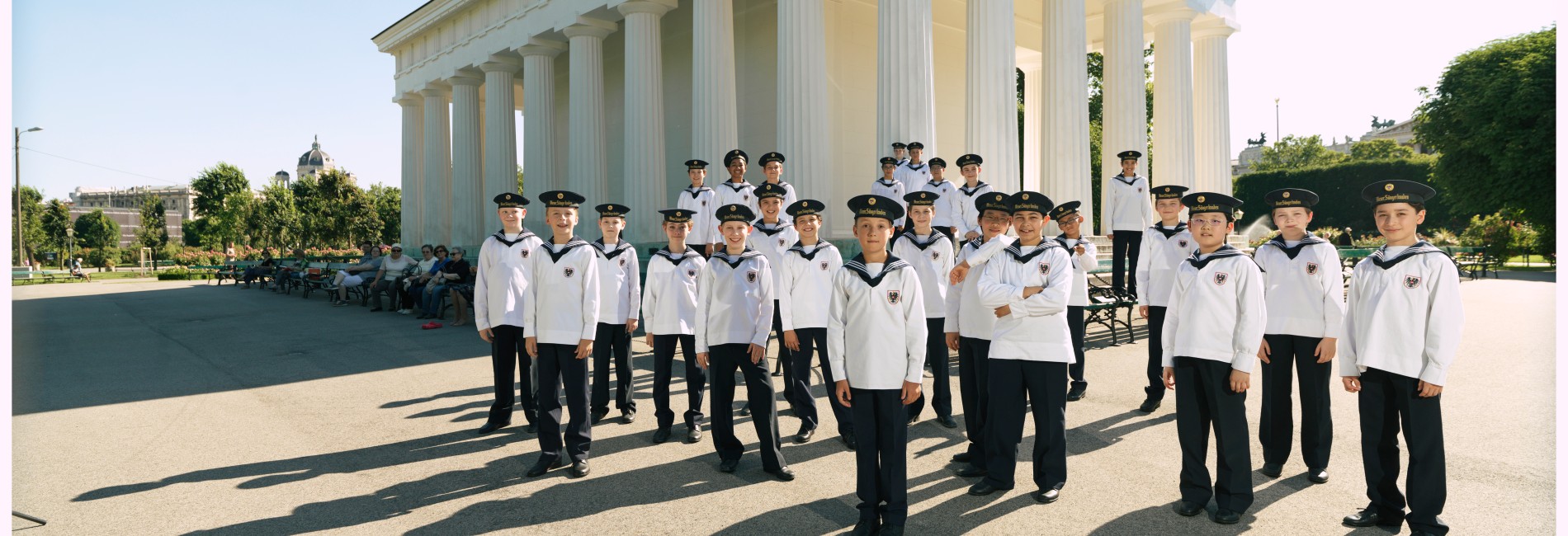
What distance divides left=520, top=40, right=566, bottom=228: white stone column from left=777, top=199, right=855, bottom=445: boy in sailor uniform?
19027 millimetres

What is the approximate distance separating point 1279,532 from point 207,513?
6.05m

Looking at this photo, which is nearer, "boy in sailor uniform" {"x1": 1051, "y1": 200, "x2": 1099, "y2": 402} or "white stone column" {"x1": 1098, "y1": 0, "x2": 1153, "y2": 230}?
"boy in sailor uniform" {"x1": 1051, "y1": 200, "x2": 1099, "y2": 402}

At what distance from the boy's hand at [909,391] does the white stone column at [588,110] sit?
18812 millimetres

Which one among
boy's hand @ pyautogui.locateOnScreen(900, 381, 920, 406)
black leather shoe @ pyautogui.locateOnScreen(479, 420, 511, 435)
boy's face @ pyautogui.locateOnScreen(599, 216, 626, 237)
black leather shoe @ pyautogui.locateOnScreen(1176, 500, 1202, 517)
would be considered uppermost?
boy's face @ pyautogui.locateOnScreen(599, 216, 626, 237)

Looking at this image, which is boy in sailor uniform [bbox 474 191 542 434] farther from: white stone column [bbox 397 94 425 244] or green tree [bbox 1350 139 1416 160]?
green tree [bbox 1350 139 1416 160]

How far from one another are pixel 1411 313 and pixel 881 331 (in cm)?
271

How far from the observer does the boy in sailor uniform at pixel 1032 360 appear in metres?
5.04

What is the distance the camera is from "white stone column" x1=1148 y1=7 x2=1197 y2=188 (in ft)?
67.4

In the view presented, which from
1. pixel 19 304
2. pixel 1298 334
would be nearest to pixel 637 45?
pixel 1298 334

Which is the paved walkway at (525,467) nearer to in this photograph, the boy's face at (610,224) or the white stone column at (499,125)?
the boy's face at (610,224)

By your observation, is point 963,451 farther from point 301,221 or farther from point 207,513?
point 301,221

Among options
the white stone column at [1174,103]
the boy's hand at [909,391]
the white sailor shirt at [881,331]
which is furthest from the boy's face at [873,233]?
the white stone column at [1174,103]

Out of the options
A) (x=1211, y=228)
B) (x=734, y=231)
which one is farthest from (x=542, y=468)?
(x=1211, y=228)

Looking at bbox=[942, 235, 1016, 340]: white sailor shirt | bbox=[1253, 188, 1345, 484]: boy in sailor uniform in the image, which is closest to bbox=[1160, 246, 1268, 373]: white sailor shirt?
bbox=[1253, 188, 1345, 484]: boy in sailor uniform
